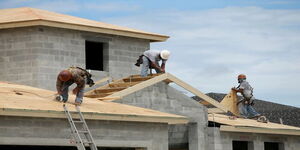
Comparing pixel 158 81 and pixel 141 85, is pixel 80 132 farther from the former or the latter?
pixel 158 81

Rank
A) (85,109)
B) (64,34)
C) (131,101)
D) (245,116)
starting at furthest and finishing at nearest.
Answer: (245,116) → (64,34) → (131,101) → (85,109)

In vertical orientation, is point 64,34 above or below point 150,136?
above

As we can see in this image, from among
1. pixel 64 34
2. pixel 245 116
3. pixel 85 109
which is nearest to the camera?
pixel 85 109

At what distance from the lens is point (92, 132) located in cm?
2592

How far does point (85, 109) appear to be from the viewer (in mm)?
26172

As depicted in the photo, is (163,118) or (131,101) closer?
(163,118)

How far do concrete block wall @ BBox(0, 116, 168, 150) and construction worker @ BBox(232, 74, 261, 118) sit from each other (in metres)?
9.36

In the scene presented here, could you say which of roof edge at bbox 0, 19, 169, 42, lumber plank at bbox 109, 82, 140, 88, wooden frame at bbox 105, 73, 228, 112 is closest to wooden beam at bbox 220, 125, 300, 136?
wooden frame at bbox 105, 73, 228, 112

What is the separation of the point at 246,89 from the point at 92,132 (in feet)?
41.9

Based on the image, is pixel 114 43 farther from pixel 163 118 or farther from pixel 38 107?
pixel 38 107

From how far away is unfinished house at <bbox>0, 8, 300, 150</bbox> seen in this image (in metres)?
24.9

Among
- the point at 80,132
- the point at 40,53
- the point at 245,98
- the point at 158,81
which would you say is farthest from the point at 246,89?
the point at 80,132

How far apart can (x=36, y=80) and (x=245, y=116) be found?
984 cm

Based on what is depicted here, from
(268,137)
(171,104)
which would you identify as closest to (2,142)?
(171,104)
